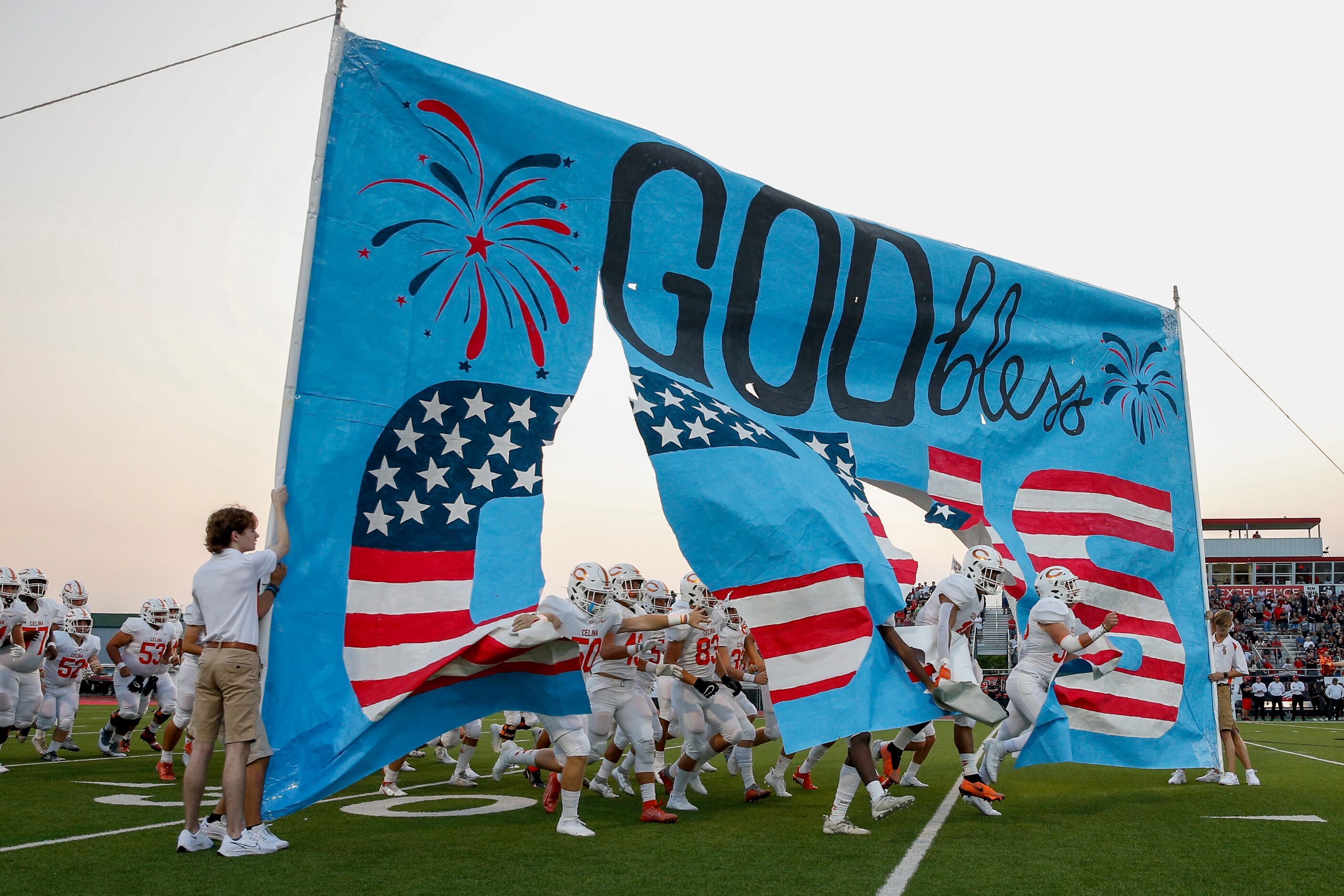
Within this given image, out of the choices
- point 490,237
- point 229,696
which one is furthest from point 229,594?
point 490,237

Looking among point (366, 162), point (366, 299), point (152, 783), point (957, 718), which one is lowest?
point (152, 783)

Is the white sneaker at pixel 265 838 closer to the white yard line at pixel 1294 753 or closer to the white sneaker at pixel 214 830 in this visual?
the white sneaker at pixel 214 830

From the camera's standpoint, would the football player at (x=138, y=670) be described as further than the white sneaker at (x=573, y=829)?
Yes

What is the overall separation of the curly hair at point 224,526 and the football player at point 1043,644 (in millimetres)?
5940

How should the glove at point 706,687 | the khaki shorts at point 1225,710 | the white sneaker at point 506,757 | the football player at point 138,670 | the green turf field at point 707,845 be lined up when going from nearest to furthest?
the green turf field at point 707,845 → the glove at point 706,687 → the white sneaker at point 506,757 → the khaki shorts at point 1225,710 → the football player at point 138,670

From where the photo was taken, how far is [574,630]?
7199 millimetres

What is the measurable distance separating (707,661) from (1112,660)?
11.6ft

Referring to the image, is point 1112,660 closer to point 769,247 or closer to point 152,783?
point 769,247

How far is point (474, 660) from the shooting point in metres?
6.58

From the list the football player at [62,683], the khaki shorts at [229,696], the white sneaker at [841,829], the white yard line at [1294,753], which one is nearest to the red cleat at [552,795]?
the white sneaker at [841,829]

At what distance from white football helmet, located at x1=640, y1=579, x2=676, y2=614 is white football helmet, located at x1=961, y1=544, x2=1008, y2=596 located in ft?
10.1

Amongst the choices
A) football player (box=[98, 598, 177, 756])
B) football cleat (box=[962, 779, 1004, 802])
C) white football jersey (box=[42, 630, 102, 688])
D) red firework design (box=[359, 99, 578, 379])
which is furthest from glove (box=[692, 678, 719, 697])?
white football jersey (box=[42, 630, 102, 688])

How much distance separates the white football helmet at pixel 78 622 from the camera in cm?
1319

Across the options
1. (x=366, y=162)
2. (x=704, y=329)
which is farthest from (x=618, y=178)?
(x=366, y=162)
